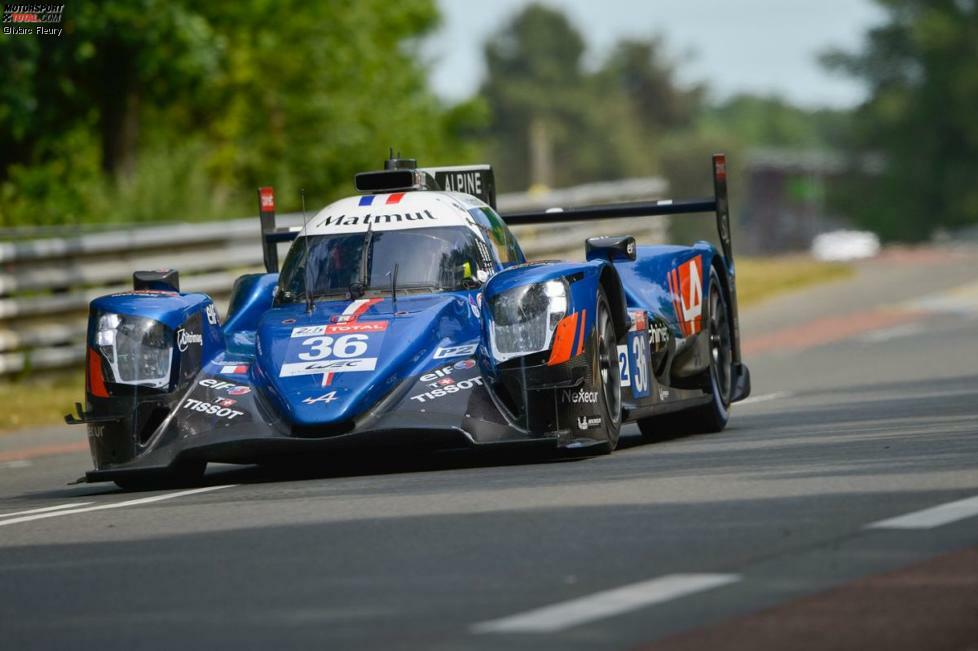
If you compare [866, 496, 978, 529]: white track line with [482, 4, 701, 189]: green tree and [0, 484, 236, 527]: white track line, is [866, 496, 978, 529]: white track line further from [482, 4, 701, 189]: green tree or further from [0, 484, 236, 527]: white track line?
[482, 4, 701, 189]: green tree

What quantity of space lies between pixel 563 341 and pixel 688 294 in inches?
99.6

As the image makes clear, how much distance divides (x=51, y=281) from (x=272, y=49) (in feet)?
59.8

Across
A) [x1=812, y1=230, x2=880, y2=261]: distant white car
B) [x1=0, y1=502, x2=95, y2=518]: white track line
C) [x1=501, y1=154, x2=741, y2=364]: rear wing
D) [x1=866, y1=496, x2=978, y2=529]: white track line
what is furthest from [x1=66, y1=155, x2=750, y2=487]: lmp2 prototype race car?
[x1=812, y1=230, x2=880, y2=261]: distant white car

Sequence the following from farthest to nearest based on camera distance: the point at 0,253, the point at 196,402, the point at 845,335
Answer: the point at 845,335, the point at 0,253, the point at 196,402

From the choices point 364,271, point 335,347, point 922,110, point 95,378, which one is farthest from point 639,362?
point 922,110

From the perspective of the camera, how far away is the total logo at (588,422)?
10273 millimetres

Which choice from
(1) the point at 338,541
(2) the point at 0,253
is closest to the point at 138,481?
(1) the point at 338,541

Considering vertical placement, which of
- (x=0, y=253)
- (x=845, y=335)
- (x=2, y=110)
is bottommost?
(x=845, y=335)

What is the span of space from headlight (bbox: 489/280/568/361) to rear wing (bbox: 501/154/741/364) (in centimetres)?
315

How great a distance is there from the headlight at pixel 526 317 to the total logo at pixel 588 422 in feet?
1.37

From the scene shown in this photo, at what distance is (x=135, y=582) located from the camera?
23.4 feet

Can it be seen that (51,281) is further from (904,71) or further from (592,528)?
(904,71)

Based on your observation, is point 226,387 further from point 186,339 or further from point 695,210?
point 695,210

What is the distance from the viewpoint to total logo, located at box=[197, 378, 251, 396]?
10281 mm
